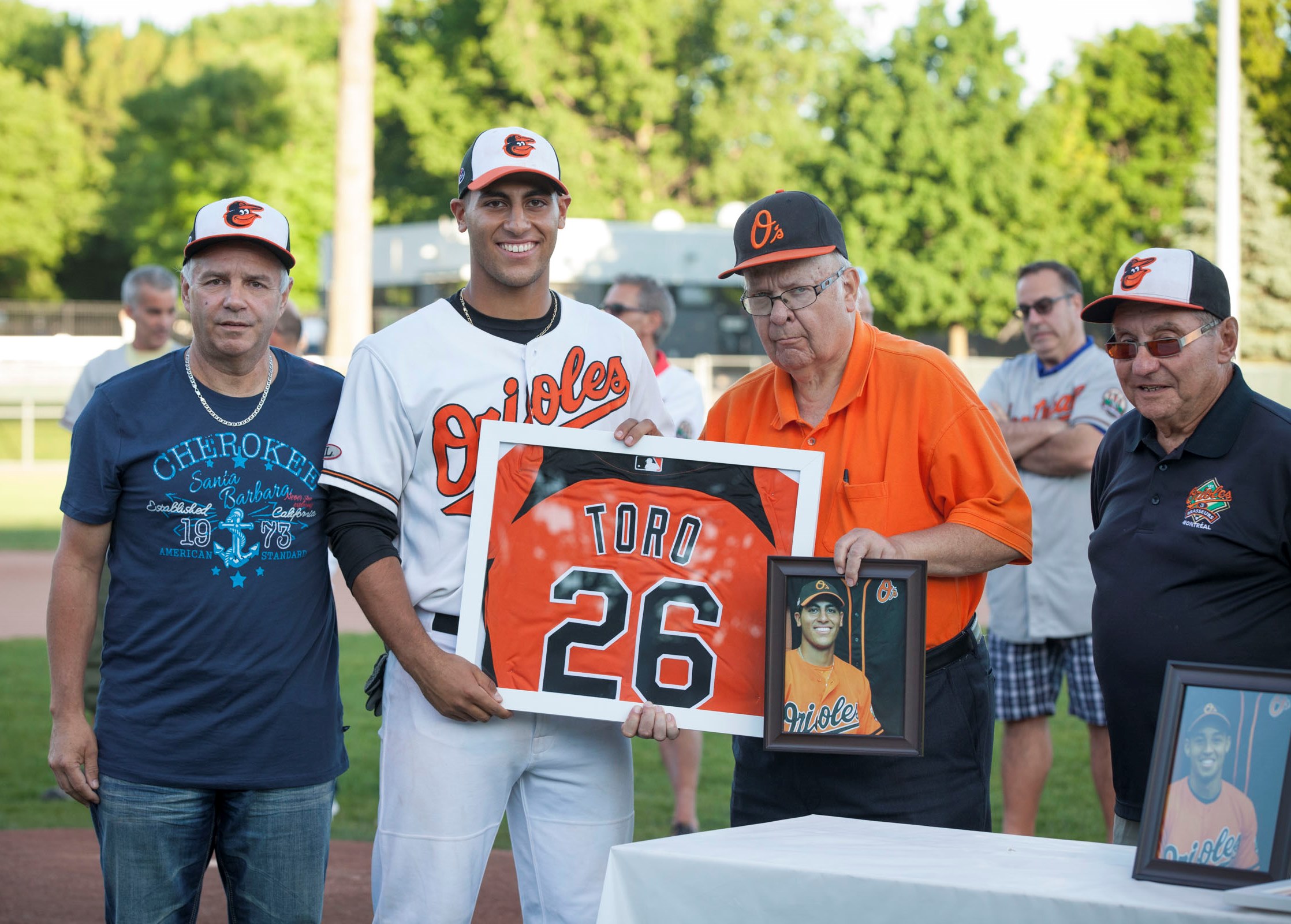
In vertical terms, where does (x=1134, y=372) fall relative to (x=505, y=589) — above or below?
above

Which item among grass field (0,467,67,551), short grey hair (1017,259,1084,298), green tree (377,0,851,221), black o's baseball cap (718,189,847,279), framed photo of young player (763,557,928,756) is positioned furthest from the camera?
green tree (377,0,851,221)

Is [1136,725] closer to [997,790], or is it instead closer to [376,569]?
[376,569]

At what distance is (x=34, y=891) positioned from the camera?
5.88 metres

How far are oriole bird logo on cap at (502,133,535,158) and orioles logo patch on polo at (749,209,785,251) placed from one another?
63cm

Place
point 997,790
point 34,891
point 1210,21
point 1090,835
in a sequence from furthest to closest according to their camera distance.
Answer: point 1210,21 < point 997,790 < point 1090,835 < point 34,891

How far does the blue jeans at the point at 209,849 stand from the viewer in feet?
10.9

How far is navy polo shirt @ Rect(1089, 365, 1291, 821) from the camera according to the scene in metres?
3.28

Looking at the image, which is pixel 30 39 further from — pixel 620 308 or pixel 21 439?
pixel 620 308

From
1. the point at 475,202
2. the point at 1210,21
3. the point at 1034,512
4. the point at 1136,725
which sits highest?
the point at 1210,21

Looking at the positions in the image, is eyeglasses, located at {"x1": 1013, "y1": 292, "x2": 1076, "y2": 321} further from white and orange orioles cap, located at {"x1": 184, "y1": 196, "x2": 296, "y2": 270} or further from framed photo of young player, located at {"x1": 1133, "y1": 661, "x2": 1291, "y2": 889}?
framed photo of young player, located at {"x1": 1133, "y1": 661, "x2": 1291, "y2": 889}

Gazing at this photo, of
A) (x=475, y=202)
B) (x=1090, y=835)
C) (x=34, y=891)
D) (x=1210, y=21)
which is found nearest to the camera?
(x=475, y=202)

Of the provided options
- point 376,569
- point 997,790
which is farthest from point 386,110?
point 376,569

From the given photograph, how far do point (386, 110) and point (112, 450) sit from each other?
4605cm

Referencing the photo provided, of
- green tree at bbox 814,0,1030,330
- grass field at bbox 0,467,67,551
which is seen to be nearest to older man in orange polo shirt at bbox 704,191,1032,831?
grass field at bbox 0,467,67,551
